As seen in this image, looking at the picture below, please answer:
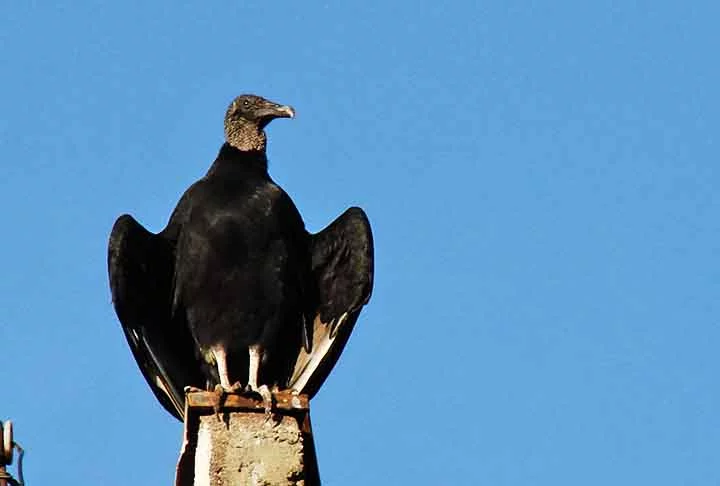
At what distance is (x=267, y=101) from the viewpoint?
998cm

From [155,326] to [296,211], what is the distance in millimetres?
912

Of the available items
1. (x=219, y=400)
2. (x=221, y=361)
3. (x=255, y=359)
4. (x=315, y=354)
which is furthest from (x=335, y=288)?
(x=219, y=400)

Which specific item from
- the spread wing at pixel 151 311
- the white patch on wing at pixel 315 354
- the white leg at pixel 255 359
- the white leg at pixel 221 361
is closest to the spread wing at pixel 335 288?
the white patch on wing at pixel 315 354

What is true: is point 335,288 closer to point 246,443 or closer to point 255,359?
point 255,359

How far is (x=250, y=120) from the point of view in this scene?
9875 mm

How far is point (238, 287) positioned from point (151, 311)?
0.42 m

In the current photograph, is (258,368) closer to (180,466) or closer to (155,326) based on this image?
(155,326)

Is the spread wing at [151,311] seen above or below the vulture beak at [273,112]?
below

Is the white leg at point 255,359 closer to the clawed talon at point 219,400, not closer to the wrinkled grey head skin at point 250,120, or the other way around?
the wrinkled grey head skin at point 250,120

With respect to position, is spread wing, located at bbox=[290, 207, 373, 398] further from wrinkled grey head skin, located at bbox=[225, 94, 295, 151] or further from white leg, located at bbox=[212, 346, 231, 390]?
wrinkled grey head skin, located at bbox=[225, 94, 295, 151]

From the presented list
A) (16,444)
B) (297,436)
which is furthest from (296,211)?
(16,444)

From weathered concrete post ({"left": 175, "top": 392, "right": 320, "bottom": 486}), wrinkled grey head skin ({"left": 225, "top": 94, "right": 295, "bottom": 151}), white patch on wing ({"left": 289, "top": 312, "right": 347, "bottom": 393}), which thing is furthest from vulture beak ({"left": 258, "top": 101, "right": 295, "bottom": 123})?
weathered concrete post ({"left": 175, "top": 392, "right": 320, "bottom": 486})

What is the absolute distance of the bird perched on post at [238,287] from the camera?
29.3 ft

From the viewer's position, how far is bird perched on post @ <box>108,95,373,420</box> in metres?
8.95
